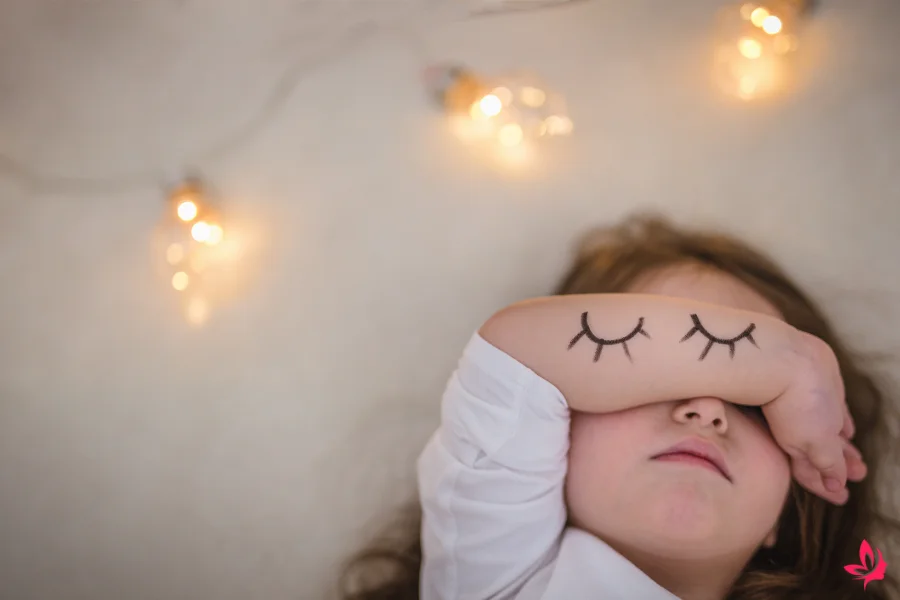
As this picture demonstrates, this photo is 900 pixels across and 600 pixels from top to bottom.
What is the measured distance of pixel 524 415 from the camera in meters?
0.76

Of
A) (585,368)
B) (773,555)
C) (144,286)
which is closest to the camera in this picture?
(585,368)

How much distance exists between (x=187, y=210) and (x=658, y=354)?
66cm

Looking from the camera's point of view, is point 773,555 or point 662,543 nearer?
point 662,543

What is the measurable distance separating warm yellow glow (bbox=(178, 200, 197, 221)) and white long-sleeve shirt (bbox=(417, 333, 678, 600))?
46 cm

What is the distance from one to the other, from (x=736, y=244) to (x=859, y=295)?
0.17 m

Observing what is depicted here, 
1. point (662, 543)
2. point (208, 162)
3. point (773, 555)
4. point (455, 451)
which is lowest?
point (773, 555)

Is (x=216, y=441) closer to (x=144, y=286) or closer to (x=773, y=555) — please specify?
(x=144, y=286)

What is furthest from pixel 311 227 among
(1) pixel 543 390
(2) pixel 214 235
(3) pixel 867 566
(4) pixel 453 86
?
(3) pixel 867 566

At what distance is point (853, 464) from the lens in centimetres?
81

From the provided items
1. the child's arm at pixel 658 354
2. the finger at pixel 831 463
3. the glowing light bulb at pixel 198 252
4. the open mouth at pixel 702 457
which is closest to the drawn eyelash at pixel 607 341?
the child's arm at pixel 658 354

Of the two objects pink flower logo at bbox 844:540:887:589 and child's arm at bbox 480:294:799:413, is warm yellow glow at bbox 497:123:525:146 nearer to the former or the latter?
child's arm at bbox 480:294:799:413

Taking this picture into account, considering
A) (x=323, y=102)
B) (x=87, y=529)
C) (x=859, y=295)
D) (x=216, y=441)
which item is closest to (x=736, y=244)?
(x=859, y=295)

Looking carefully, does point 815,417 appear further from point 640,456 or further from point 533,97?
point 533,97

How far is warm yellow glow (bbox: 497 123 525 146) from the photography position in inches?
41.4
